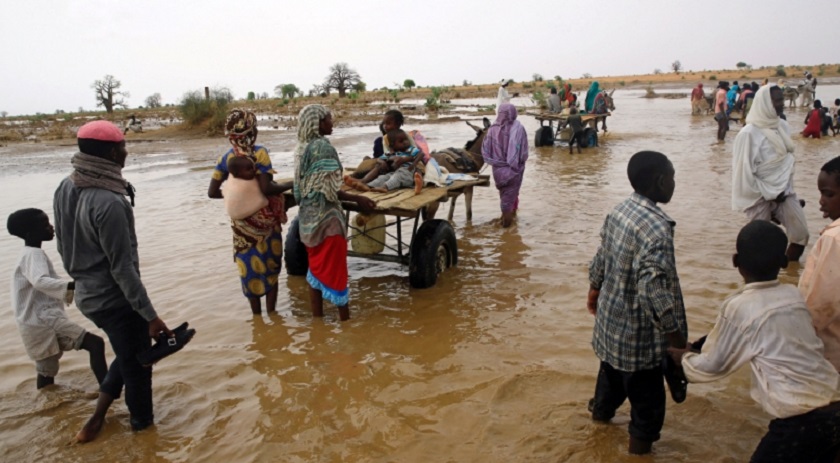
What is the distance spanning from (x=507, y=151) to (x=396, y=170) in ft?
7.95

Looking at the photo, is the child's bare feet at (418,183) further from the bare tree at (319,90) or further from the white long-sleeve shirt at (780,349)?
the bare tree at (319,90)

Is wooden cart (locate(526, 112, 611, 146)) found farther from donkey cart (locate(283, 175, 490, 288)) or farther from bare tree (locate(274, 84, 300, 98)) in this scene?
bare tree (locate(274, 84, 300, 98))

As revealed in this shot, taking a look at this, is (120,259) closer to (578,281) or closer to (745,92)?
(578,281)

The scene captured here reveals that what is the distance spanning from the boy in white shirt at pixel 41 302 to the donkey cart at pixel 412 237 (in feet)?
7.40

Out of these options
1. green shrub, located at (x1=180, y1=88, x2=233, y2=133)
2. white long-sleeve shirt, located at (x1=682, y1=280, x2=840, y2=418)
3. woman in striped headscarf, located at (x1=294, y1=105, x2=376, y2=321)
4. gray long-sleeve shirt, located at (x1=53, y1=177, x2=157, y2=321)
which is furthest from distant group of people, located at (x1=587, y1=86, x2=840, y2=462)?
green shrub, located at (x1=180, y1=88, x2=233, y2=133)

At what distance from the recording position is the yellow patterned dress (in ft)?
15.9

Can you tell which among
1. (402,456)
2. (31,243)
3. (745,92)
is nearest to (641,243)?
(402,456)

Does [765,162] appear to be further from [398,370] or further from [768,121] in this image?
[398,370]

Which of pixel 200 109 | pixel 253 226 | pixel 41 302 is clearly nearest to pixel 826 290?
pixel 253 226

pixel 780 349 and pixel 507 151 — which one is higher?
pixel 507 151

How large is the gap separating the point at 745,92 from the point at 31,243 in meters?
23.3

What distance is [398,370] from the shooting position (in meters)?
4.31

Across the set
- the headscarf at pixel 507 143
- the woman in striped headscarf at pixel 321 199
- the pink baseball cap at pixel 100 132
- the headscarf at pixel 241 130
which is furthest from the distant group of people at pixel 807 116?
the pink baseball cap at pixel 100 132

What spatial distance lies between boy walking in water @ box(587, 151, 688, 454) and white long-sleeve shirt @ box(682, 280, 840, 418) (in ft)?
0.96
